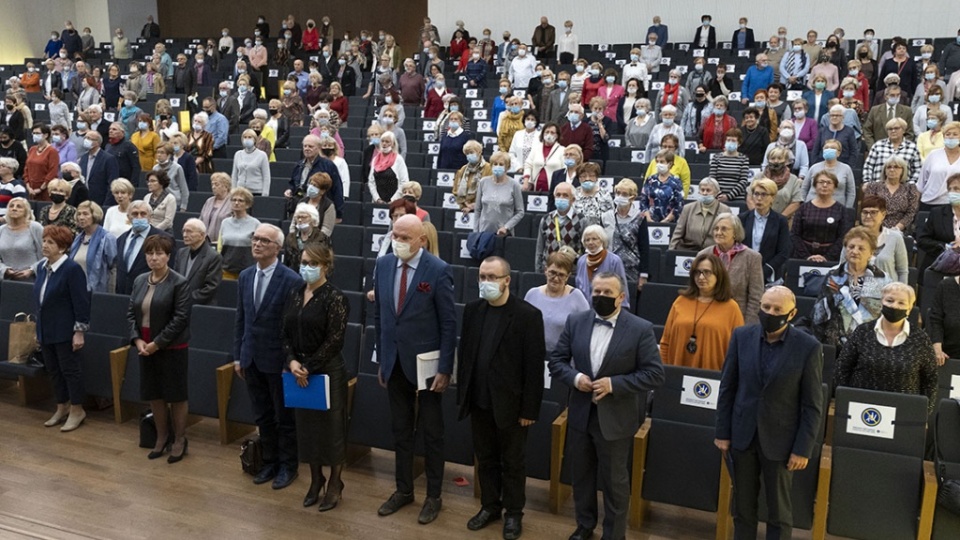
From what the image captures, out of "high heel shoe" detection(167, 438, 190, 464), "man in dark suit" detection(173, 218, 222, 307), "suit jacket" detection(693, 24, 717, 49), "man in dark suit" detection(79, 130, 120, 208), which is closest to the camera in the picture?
"high heel shoe" detection(167, 438, 190, 464)

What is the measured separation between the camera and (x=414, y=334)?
12.9 ft

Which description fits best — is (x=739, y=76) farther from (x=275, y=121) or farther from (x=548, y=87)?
(x=275, y=121)

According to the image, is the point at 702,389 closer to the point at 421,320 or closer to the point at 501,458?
the point at 501,458

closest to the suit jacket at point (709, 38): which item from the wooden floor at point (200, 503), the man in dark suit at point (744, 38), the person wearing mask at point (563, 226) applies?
the man in dark suit at point (744, 38)

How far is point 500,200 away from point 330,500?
8.81 feet

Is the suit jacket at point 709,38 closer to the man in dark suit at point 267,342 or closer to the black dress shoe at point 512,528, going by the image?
the man in dark suit at point 267,342

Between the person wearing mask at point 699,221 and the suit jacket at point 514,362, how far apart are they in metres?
2.30

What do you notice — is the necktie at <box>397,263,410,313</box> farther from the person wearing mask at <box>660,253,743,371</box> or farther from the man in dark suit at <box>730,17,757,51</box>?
the man in dark suit at <box>730,17,757,51</box>

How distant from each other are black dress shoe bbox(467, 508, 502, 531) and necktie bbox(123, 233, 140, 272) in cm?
298

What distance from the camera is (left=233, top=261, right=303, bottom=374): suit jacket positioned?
4254 mm

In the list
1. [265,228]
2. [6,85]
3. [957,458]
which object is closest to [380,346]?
[265,228]

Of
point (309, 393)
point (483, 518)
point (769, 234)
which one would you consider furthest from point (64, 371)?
point (769, 234)

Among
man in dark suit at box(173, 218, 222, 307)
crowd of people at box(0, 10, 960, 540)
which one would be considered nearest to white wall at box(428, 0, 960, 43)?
crowd of people at box(0, 10, 960, 540)

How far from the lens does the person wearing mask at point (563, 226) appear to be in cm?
527
